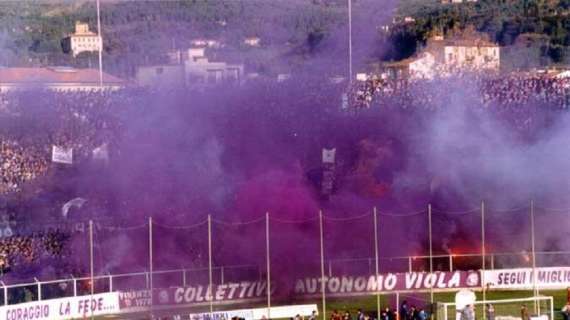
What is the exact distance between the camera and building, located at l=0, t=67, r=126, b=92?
69750 mm

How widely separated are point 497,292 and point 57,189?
1884 cm

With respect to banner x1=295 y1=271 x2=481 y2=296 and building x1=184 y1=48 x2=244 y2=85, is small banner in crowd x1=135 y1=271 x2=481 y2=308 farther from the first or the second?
building x1=184 y1=48 x2=244 y2=85

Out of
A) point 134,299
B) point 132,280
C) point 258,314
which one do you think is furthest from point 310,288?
point 134,299

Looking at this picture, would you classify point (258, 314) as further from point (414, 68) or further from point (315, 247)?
point (414, 68)

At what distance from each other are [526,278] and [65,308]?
574 inches

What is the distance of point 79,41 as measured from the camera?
8700 cm

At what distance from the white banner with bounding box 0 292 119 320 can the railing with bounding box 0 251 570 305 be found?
0.96ft

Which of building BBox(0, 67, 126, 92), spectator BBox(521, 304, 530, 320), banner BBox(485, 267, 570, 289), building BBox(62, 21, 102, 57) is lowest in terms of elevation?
banner BBox(485, 267, 570, 289)

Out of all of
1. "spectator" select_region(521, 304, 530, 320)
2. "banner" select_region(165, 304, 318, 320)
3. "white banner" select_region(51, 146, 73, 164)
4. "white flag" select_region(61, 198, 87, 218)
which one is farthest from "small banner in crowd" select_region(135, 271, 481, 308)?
"white banner" select_region(51, 146, 73, 164)

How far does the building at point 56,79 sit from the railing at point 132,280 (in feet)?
99.9

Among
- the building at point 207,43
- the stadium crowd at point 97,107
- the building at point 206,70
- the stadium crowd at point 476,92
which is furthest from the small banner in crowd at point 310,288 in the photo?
the building at point 207,43

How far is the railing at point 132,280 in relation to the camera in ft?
125

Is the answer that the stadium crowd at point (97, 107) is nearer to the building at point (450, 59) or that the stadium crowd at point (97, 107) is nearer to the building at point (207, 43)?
the building at point (207, 43)

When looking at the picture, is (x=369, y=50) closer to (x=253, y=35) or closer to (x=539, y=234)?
(x=253, y=35)
